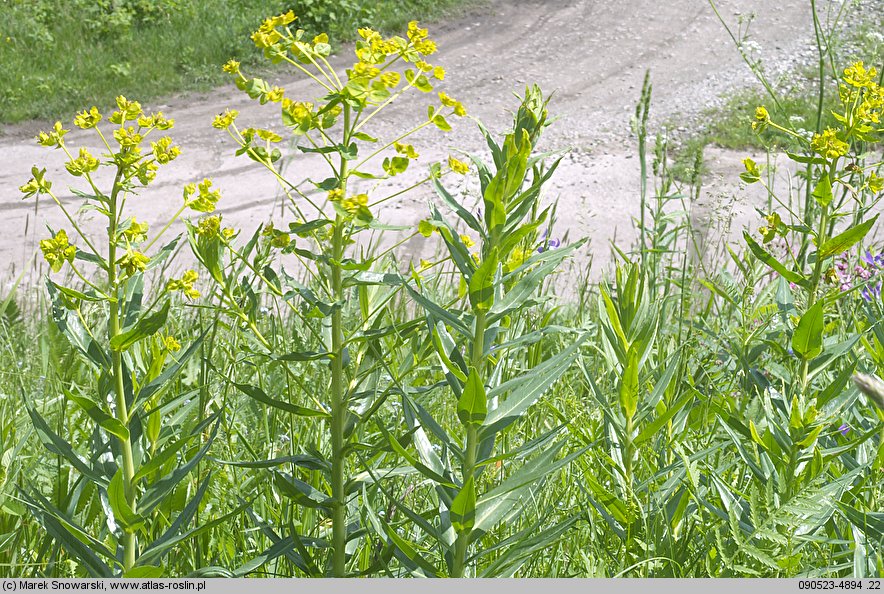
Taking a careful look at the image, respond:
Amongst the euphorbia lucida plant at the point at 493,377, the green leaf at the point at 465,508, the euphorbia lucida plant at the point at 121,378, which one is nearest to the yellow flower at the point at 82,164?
the euphorbia lucida plant at the point at 121,378

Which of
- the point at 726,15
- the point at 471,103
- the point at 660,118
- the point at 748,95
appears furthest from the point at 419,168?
the point at 726,15

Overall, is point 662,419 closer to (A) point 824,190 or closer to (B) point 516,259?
(B) point 516,259

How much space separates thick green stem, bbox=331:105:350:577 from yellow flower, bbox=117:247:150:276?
0.27m

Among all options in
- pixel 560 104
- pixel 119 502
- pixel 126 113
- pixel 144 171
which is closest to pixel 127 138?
pixel 144 171

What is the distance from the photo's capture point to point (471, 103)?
25.1 ft

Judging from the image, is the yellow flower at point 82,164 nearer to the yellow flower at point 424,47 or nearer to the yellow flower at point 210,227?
the yellow flower at point 210,227

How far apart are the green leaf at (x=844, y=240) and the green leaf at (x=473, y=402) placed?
0.72m

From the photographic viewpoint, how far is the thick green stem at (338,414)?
137 cm

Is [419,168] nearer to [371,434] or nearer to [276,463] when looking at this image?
[371,434]

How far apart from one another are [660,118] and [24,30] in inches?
235

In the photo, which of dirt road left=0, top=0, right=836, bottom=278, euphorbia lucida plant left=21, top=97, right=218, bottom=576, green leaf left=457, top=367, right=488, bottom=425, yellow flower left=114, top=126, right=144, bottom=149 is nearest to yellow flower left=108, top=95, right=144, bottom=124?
euphorbia lucida plant left=21, top=97, right=218, bottom=576

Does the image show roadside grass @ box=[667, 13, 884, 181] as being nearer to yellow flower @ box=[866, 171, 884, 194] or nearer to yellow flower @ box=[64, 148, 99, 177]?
yellow flower @ box=[866, 171, 884, 194]

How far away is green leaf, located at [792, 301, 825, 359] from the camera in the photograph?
1.48 metres

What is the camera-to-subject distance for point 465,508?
1.21 m
